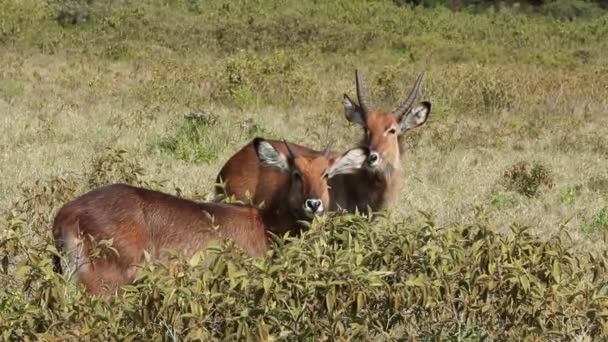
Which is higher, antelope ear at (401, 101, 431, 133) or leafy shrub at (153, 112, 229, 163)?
antelope ear at (401, 101, 431, 133)

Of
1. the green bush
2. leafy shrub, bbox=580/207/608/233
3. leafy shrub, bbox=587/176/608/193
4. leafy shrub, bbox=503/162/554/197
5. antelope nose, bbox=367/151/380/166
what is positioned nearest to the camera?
the green bush

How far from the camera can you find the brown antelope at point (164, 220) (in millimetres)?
4871

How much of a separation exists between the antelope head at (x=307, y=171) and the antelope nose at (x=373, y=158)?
2.15 feet

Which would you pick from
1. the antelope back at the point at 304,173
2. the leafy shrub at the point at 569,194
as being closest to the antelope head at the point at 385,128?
the antelope back at the point at 304,173

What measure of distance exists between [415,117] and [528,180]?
233 centimetres

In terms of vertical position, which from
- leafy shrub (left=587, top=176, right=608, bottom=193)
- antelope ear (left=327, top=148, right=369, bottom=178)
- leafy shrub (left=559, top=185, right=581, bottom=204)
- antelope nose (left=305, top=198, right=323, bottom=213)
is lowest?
leafy shrub (left=587, top=176, right=608, bottom=193)

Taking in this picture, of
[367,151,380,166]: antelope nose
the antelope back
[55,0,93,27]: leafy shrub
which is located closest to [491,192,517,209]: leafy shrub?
[367,151,380,166]: antelope nose

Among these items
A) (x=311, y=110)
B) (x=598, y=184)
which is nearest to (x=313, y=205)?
(x=598, y=184)

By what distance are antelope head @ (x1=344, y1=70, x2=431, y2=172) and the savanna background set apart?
2.57 feet

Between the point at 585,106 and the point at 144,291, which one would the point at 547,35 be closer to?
the point at 585,106

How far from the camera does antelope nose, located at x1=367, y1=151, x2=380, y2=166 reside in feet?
21.8

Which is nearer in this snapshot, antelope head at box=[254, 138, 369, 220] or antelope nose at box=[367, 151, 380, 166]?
antelope head at box=[254, 138, 369, 220]

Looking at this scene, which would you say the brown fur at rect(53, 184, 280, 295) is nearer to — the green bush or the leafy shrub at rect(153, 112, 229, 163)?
the green bush

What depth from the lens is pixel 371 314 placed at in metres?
4.12
